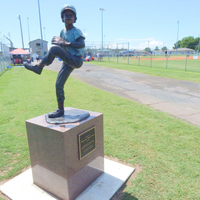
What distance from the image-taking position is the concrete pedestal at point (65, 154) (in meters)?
2.28

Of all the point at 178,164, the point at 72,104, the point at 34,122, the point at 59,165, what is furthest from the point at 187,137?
the point at 72,104

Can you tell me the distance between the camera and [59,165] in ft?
7.68

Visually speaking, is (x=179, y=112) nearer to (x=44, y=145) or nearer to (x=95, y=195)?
(x=95, y=195)

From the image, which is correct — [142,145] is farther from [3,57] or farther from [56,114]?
[3,57]

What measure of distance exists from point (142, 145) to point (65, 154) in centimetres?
192

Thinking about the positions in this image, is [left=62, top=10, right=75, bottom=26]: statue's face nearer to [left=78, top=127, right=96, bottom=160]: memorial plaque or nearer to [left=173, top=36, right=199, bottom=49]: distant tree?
[left=78, top=127, right=96, bottom=160]: memorial plaque

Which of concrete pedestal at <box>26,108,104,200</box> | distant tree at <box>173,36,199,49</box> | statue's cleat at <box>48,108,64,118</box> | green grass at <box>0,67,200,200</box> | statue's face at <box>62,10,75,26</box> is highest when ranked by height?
distant tree at <box>173,36,199,49</box>

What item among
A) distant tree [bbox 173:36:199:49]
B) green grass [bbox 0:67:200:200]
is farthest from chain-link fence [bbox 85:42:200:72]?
distant tree [bbox 173:36:199:49]

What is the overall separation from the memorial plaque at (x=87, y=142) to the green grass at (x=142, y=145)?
772 millimetres

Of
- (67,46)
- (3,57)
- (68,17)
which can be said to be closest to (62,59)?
(67,46)

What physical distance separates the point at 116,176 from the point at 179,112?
3.53 m

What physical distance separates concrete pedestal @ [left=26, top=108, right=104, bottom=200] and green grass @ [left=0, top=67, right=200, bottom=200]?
0.62 meters

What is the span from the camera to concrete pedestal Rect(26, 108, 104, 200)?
2.28 m

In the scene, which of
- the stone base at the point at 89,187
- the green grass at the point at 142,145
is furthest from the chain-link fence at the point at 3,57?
the stone base at the point at 89,187
